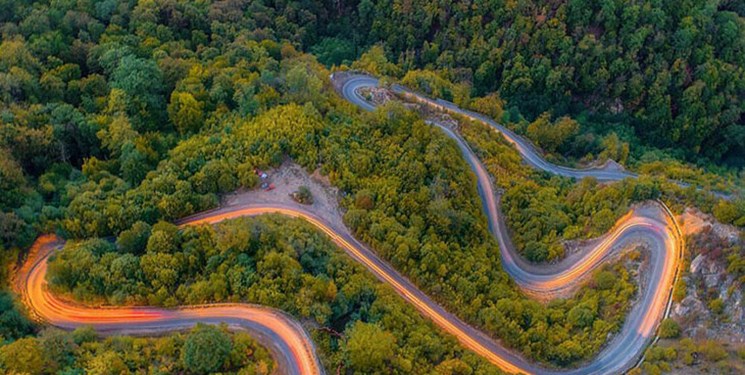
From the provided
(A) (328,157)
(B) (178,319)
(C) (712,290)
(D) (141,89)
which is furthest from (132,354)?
(C) (712,290)

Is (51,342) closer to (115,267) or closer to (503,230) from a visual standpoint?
(115,267)

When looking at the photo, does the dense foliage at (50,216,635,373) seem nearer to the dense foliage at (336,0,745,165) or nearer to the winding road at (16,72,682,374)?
the winding road at (16,72,682,374)

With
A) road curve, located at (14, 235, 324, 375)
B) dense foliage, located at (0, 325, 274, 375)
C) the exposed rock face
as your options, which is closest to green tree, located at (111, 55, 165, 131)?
road curve, located at (14, 235, 324, 375)

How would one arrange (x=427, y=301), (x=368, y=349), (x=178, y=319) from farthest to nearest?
1. (x=427, y=301)
2. (x=178, y=319)
3. (x=368, y=349)

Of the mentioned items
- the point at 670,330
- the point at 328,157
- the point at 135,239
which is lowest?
the point at 670,330

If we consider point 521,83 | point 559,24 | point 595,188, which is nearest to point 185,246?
point 595,188

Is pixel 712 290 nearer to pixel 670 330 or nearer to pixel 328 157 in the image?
pixel 670 330

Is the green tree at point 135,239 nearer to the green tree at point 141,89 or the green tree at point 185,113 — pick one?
Result: the green tree at point 185,113

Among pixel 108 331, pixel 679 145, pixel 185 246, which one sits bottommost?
pixel 679 145
